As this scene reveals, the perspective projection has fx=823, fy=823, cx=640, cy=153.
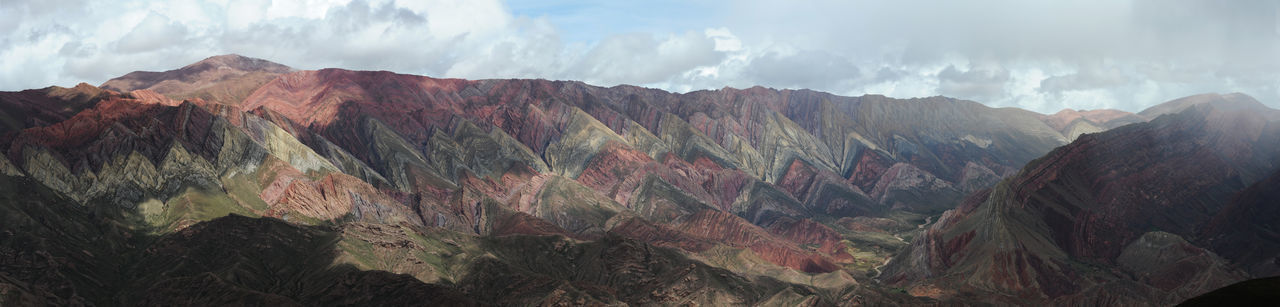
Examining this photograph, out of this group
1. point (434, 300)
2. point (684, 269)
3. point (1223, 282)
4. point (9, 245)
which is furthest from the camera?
point (684, 269)

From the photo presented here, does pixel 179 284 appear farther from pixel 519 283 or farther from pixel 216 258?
pixel 519 283

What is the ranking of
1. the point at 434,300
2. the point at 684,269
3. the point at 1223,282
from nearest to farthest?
the point at 434,300, the point at 1223,282, the point at 684,269

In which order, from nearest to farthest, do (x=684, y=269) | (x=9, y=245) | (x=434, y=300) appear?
1. (x=434, y=300)
2. (x=9, y=245)
3. (x=684, y=269)

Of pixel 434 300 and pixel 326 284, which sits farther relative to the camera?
pixel 326 284

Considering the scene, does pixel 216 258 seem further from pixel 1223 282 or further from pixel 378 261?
pixel 1223 282

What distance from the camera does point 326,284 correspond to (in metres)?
165

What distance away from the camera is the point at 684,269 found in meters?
194

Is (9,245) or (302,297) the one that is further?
(9,245)

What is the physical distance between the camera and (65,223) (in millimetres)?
198375

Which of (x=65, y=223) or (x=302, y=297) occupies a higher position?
(x=65, y=223)

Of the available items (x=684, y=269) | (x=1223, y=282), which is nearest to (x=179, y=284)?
(x=684, y=269)

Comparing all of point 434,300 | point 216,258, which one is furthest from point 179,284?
point 434,300

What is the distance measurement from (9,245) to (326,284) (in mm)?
74476

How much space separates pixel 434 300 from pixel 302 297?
2942 cm
